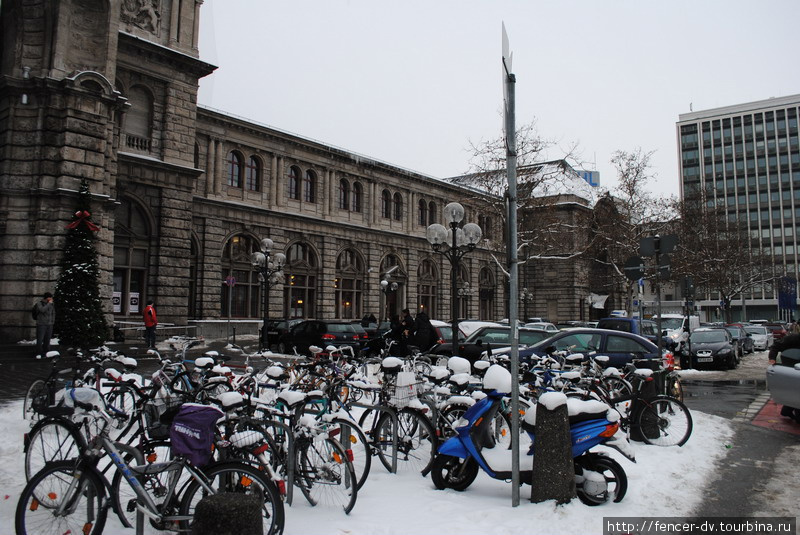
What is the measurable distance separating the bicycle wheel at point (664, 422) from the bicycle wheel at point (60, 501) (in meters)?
6.89

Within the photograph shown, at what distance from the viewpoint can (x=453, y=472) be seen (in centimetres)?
600

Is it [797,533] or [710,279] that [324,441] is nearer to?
[797,533]

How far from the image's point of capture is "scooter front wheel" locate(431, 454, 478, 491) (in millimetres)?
5945

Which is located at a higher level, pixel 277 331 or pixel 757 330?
pixel 277 331

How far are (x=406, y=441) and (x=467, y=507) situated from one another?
1408 mm

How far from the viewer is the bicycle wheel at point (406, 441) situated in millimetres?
6637

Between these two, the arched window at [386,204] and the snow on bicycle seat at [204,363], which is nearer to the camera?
the snow on bicycle seat at [204,363]

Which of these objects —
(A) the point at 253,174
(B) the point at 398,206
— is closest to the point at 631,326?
(A) the point at 253,174

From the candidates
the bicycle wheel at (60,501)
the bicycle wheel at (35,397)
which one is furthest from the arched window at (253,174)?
the bicycle wheel at (60,501)

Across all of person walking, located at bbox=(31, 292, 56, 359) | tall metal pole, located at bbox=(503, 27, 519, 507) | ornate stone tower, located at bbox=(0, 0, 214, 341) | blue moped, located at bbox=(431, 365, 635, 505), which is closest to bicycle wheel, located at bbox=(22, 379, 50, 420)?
blue moped, located at bbox=(431, 365, 635, 505)

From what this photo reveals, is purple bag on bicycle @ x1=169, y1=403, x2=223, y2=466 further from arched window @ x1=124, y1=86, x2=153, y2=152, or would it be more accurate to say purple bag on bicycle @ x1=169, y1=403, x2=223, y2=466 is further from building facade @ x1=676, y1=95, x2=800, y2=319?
building facade @ x1=676, y1=95, x2=800, y2=319

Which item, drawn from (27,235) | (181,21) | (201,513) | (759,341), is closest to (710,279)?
(759,341)

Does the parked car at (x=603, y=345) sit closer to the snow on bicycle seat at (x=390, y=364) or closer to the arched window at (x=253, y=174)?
the snow on bicycle seat at (x=390, y=364)

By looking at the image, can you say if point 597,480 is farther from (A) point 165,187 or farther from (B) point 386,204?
(B) point 386,204
